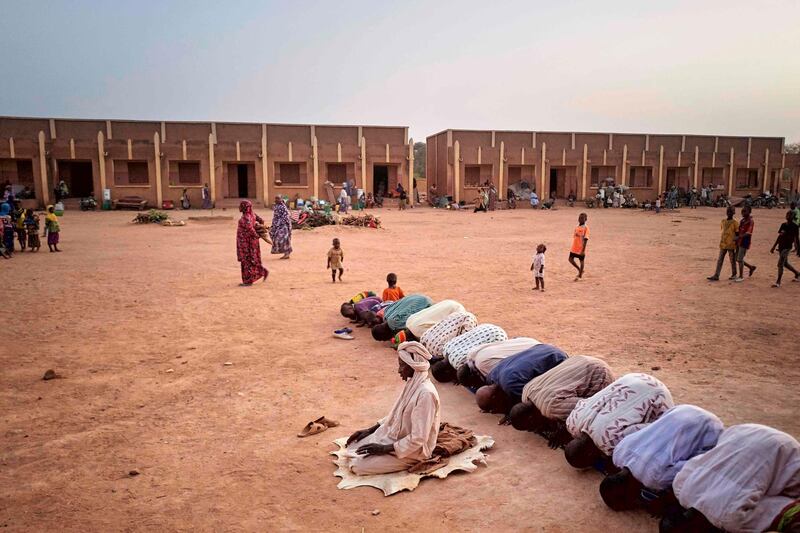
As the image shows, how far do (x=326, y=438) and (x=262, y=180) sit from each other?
31302mm

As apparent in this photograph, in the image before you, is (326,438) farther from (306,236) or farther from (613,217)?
(613,217)

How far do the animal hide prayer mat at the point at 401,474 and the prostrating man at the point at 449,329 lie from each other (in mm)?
2061

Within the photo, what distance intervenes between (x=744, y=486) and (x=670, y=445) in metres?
0.55

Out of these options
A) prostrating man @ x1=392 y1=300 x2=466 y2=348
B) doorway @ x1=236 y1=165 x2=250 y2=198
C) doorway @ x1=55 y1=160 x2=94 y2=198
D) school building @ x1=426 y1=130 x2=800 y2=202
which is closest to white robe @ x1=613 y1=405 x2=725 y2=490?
prostrating man @ x1=392 y1=300 x2=466 y2=348

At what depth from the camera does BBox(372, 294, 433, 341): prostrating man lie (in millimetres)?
7531

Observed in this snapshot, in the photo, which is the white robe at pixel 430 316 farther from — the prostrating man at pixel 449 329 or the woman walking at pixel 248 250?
the woman walking at pixel 248 250

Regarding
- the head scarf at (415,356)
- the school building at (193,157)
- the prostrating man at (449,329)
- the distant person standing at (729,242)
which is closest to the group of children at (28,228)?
the prostrating man at (449,329)

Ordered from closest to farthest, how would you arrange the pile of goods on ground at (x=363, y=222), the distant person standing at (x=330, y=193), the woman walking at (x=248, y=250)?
the woman walking at (x=248, y=250) → the pile of goods on ground at (x=363, y=222) → the distant person standing at (x=330, y=193)

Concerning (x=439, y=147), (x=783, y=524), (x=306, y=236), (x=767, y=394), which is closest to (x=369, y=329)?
(x=767, y=394)

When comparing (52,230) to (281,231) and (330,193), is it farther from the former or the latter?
(330,193)

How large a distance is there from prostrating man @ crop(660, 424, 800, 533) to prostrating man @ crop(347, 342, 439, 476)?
5.24ft

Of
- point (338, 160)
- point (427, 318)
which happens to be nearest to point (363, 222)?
point (338, 160)

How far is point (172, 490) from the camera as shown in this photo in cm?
416

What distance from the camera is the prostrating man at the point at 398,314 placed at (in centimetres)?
753
